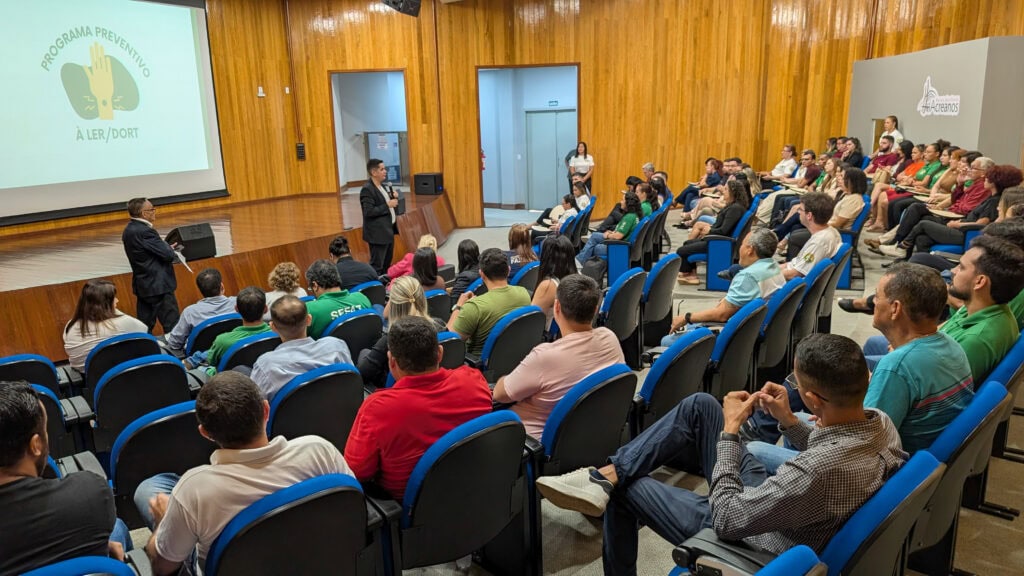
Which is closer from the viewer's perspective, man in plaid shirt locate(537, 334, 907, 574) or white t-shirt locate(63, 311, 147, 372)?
man in plaid shirt locate(537, 334, 907, 574)

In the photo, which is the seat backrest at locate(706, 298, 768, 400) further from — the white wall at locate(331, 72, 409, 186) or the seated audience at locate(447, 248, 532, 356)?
the white wall at locate(331, 72, 409, 186)

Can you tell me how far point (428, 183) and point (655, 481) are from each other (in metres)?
10.1

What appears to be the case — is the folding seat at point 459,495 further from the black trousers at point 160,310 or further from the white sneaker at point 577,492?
the black trousers at point 160,310

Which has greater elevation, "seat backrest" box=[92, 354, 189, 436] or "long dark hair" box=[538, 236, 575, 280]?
"long dark hair" box=[538, 236, 575, 280]

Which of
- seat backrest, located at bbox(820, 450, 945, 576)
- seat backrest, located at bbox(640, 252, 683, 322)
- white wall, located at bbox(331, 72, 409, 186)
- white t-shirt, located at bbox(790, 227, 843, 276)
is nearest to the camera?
seat backrest, located at bbox(820, 450, 945, 576)

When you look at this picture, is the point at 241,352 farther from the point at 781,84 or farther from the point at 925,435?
the point at 781,84

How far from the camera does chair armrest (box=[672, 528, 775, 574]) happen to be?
178 cm

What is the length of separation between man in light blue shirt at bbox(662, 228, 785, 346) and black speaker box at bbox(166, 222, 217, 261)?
486 cm

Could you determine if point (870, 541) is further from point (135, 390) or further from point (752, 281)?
point (135, 390)

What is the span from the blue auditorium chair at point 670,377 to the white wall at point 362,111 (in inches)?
455

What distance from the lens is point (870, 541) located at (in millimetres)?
1591

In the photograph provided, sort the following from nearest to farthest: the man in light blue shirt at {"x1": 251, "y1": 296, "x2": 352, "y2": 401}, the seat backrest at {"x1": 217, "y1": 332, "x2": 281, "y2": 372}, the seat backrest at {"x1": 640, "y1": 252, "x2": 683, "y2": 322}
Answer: the man in light blue shirt at {"x1": 251, "y1": 296, "x2": 352, "y2": 401} → the seat backrest at {"x1": 217, "y1": 332, "x2": 281, "y2": 372} → the seat backrest at {"x1": 640, "y1": 252, "x2": 683, "y2": 322}

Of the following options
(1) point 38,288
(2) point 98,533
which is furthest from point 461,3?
(2) point 98,533

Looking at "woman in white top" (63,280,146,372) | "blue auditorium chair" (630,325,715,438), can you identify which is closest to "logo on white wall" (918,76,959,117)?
"blue auditorium chair" (630,325,715,438)
